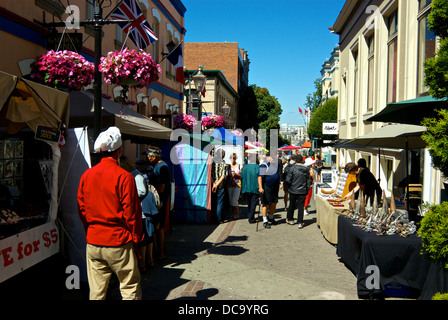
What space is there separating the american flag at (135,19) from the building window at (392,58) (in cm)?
826

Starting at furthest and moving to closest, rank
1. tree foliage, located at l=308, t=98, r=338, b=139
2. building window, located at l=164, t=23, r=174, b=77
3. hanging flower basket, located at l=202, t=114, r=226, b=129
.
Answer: tree foliage, located at l=308, t=98, r=338, b=139 → hanging flower basket, located at l=202, t=114, r=226, b=129 → building window, located at l=164, t=23, r=174, b=77

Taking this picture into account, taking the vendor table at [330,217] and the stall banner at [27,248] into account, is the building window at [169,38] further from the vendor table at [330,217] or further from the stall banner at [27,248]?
the stall banner at [27,248]

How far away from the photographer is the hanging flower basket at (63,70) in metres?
6.71

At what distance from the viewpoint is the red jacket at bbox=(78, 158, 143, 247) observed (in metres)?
3.51

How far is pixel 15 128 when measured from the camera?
4387 mm

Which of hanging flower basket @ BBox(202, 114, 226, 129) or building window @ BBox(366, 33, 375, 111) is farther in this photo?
hanging flower basket @ BBox(202, 114, 226, 129)

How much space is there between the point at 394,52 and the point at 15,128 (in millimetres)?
12329

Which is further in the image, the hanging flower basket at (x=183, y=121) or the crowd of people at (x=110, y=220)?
the hanging flower basket at (x=183, y=121)

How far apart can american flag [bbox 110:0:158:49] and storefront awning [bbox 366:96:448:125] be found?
523cm

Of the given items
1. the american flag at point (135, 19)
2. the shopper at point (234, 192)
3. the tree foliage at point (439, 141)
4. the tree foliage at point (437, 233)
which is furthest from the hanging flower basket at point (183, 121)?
the tree foliage at point (437, 233)

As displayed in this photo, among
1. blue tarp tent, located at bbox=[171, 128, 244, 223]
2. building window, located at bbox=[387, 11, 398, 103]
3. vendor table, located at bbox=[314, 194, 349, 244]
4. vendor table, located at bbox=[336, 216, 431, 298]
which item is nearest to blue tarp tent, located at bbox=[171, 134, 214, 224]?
blue tarp tent, located at bbox=[171, 128, 244, 223]

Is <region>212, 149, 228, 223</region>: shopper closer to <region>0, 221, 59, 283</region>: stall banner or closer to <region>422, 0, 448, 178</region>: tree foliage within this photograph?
<region>0, 221, 59, 283</region>: stall banner

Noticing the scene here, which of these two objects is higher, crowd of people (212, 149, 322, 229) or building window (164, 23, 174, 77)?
building window (164, 23, 174, 77)

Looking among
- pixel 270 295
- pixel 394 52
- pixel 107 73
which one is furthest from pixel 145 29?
pixel 394 52
